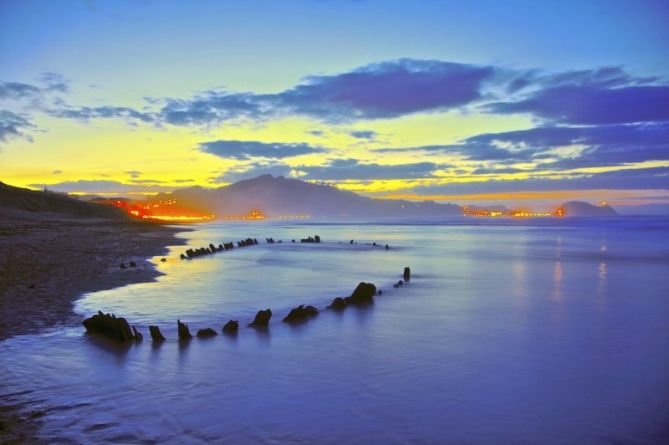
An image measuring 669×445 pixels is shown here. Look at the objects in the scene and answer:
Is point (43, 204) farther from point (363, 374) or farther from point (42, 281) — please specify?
point (363, 374)

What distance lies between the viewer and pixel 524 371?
9.93 meters

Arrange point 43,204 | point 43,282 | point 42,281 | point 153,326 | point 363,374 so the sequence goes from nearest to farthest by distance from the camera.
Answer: point 363,374 < point 153,326 < point 43,282 < point 42,281 < point 43,204

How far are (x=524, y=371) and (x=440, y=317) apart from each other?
18.1ft

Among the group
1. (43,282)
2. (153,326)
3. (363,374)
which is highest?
(43,282)

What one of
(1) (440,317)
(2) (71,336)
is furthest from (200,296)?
(1) (440,317)

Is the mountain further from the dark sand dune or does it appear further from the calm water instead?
the calm water

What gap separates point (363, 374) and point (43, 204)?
9342 cm

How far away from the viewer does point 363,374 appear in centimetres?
947

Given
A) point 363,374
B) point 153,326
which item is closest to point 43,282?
point 153,326

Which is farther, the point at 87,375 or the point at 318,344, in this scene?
the point at 318,344

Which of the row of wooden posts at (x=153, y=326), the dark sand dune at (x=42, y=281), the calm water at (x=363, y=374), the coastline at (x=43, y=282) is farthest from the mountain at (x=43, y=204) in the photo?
the calm water at (x=363, y=374)

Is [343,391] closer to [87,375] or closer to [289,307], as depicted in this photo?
[87,375]

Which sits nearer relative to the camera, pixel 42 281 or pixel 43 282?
pixel 43 282

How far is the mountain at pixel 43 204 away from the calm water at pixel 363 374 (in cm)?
7382
